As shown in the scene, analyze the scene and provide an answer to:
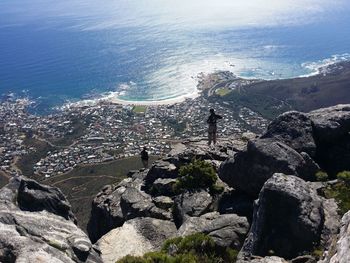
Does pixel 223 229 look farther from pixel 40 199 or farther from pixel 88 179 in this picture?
pixel 88 179

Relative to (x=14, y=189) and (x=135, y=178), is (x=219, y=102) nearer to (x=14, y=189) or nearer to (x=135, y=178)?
(x=135, y=178)

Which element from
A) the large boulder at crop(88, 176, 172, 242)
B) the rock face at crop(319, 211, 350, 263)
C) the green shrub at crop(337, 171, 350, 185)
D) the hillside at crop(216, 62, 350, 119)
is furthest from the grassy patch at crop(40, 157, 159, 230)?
the rock face at crop(319, 211, 350, 263)

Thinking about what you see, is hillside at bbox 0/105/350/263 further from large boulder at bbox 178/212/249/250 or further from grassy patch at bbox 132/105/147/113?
grassy patch at bbox 132/105/147/113

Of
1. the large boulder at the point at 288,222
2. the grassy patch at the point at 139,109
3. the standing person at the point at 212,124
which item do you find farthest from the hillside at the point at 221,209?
the grassy patch at the point at 139,109

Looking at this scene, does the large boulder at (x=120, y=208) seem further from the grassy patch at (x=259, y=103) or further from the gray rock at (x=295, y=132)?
the grassy patch at (x=259, y=103)

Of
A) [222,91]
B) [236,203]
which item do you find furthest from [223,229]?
[222,91]
